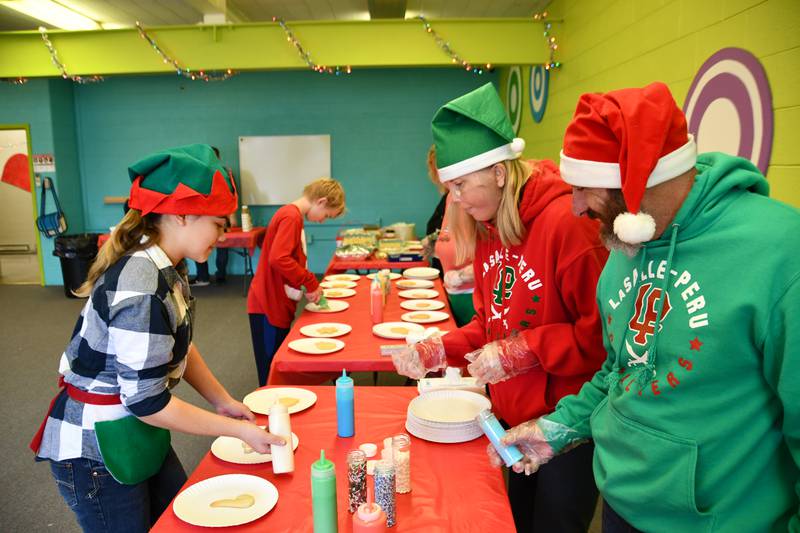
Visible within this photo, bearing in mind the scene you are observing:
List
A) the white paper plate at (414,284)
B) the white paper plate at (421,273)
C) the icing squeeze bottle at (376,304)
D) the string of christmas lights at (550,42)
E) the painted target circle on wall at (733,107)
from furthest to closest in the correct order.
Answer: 1. the string of christmas lights at (550,42)
2. the white paper plate at (421,273)
3. the white paper plate at (414,284)
4. the icing squeeze bottle at (376,304)
5. the painted target circle on wall at (733,107)

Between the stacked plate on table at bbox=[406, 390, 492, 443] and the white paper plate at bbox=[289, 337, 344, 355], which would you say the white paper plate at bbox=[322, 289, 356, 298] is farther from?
the stacked plate on table at bbox=[406, 390, 492, 443]

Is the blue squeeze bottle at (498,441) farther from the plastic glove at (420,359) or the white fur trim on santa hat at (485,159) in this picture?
the white fur trim on santa hat at (485,159)

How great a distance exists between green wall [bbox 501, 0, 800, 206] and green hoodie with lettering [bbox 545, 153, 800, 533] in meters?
1.38

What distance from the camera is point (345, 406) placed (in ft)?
5.29

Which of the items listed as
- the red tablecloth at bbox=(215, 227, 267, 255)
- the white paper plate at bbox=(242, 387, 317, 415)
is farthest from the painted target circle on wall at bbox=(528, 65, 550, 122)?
the white paper plate at bbox=(242, 387, 317, 415)

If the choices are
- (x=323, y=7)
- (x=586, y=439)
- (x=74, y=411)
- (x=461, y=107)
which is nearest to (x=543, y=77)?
(x=323, y=7)

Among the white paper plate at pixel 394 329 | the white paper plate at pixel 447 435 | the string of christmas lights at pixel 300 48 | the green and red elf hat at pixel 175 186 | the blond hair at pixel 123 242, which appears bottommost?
the white paper plate at pixel 394 329

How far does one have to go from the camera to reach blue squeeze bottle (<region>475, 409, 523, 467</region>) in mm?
1321

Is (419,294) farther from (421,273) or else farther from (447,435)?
(447,435)

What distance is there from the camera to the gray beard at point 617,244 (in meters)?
1.08

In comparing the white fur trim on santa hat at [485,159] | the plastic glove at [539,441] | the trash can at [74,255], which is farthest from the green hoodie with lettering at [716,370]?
the trash can at [74,255]

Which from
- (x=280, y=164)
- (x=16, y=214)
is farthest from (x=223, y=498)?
(x=16, y=214)

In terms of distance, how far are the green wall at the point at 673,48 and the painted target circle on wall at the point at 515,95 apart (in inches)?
42.2

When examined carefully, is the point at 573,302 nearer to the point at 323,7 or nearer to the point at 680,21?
the point at 680,21
